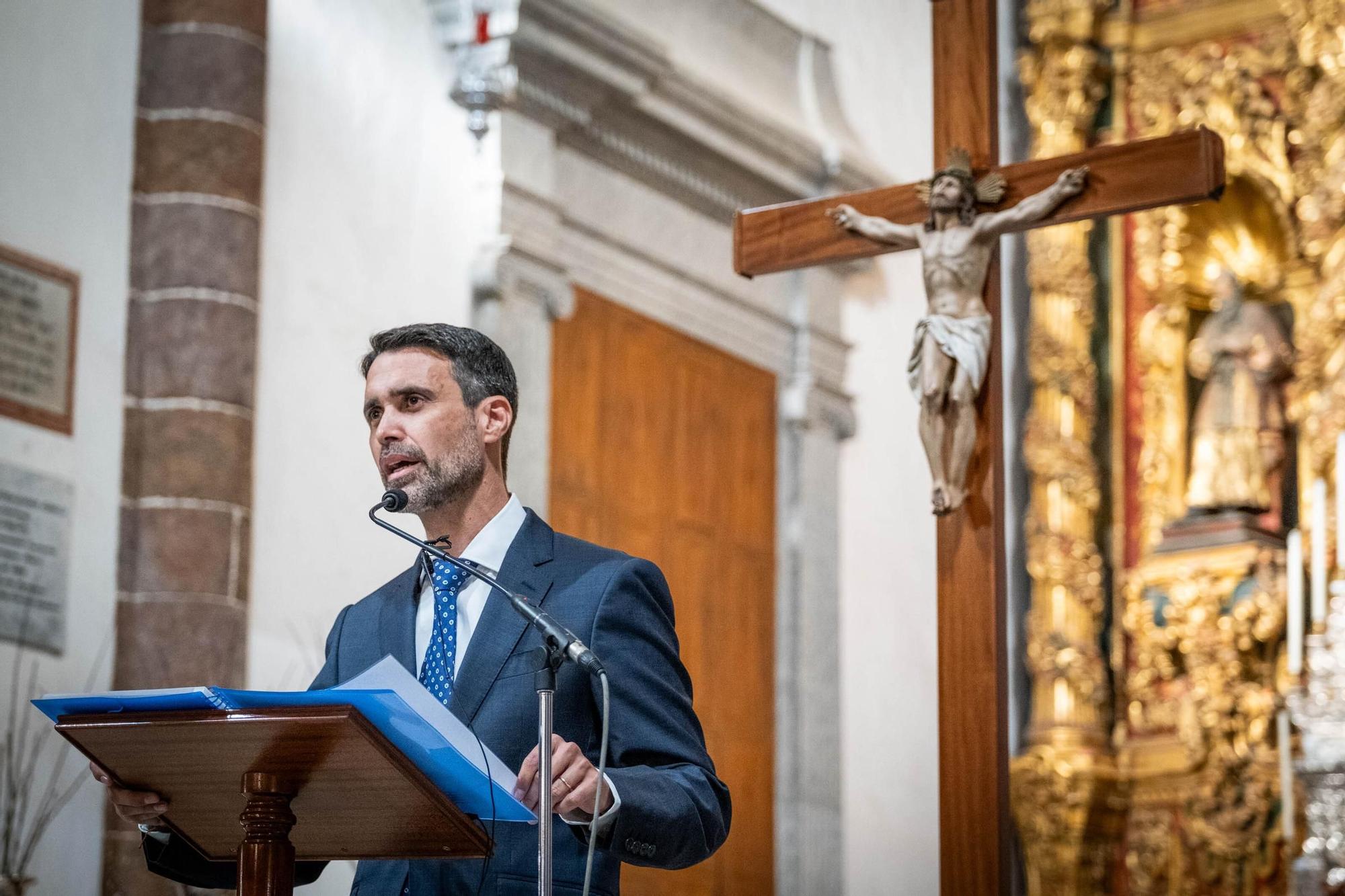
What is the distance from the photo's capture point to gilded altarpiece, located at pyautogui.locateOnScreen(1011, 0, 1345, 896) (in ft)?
30.6

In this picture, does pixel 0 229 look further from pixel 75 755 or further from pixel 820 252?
pixel 820 252

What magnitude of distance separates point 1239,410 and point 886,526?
172 cm

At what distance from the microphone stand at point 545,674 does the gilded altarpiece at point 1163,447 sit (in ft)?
22.6

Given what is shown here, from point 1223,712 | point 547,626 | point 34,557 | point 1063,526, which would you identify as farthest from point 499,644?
point 1063,526

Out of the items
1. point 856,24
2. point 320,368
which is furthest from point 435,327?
point 856,24

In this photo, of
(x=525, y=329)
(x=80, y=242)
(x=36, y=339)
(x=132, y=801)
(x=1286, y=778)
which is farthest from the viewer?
(x=525, y=329)

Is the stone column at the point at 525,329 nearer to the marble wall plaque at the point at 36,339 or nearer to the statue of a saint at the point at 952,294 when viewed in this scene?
the marble wall plaque at the point at 36,339

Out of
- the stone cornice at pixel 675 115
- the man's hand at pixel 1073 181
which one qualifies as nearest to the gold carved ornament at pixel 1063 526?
the stone cornice at pixel 675 115

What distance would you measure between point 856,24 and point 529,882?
25.0 feet

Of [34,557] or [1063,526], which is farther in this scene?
[1063,526]

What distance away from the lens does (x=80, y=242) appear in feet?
21.1

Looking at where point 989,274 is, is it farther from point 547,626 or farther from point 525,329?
point 547,626

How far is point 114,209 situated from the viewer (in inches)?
259

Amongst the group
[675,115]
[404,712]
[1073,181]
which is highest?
[675,115]
